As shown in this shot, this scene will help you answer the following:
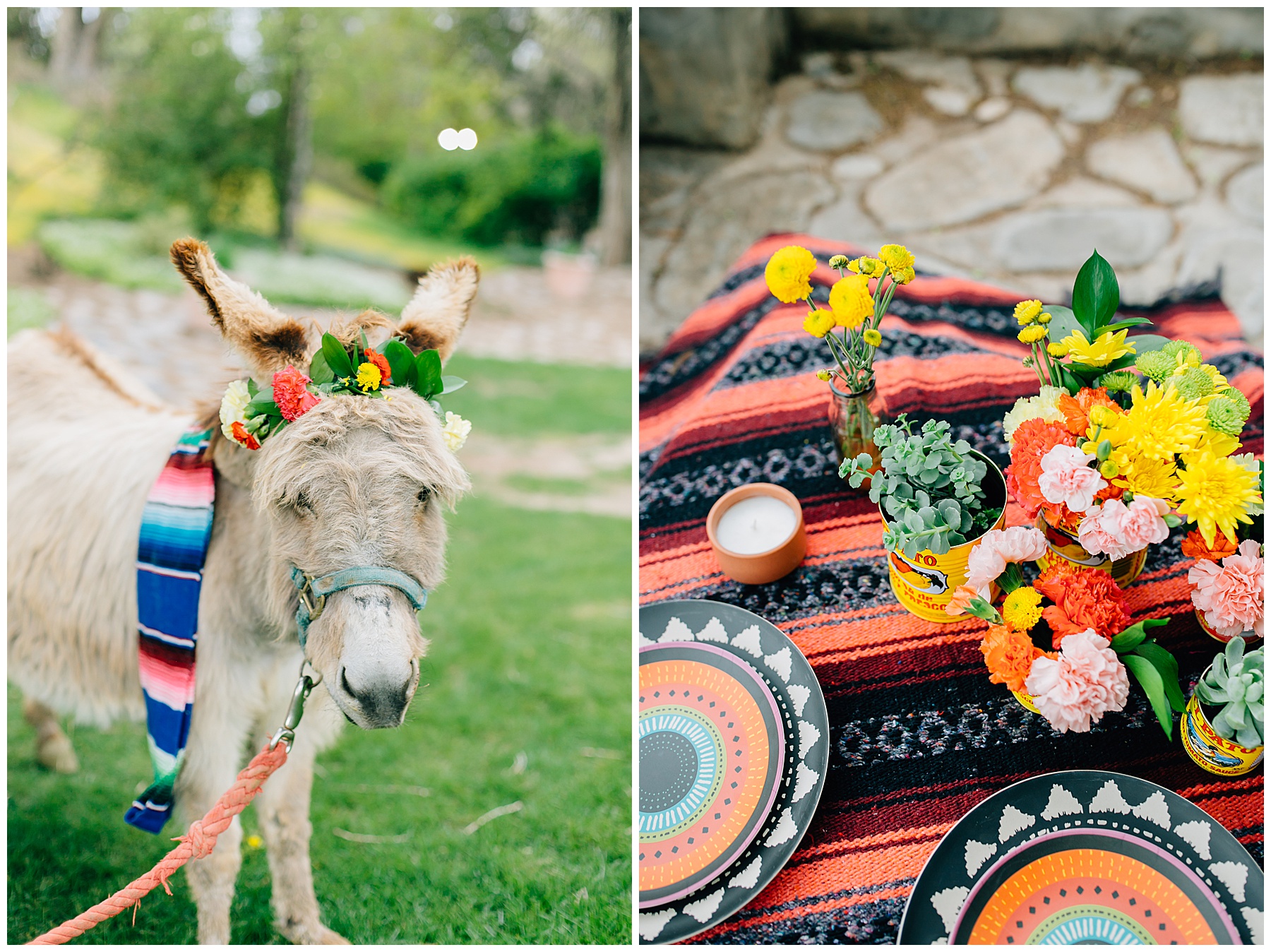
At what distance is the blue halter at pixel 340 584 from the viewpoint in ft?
3.73

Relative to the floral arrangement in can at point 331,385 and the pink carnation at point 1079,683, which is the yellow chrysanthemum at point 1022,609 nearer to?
the pink carnation at point 1079,683

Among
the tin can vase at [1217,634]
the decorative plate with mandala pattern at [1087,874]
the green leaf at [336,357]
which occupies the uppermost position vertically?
the green leaf at [336,357]

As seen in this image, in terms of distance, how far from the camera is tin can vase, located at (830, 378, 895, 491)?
153cm

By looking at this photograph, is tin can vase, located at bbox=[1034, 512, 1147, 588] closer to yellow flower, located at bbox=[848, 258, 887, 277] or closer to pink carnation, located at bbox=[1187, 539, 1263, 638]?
pink carnation, located at bbox=[1187, 539, 1263, 638]

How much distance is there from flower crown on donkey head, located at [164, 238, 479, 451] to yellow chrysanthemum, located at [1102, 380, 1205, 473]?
0.98m

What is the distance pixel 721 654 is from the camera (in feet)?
4.73

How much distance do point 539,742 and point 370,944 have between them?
878 millimetres

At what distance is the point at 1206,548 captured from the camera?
1267mm

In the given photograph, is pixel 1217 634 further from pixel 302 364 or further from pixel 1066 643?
pixel 302 364

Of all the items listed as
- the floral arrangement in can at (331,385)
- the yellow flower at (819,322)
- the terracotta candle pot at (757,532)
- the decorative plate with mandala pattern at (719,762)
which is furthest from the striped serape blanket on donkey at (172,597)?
the yellow flower at (819,322)

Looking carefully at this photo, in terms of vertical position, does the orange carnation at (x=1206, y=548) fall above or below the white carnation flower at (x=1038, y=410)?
below

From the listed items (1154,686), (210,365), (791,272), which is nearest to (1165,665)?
(1154,686)

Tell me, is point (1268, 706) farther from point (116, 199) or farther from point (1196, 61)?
point (116, 199)

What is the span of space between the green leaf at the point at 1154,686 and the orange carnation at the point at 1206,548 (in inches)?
8.4
